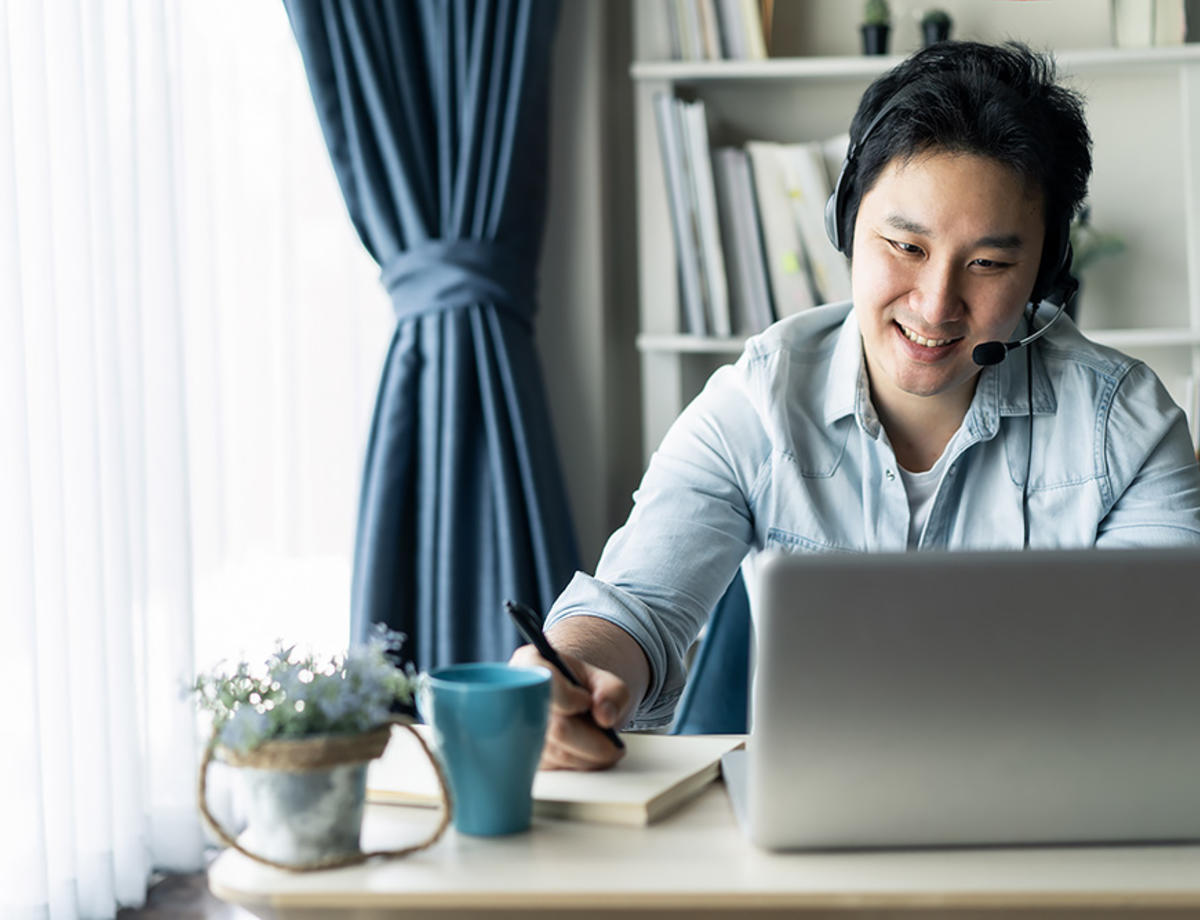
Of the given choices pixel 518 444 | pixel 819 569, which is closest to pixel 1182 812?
pixel 819 569

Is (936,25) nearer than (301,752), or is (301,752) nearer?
(301,752)

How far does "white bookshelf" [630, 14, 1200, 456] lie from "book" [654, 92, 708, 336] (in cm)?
2

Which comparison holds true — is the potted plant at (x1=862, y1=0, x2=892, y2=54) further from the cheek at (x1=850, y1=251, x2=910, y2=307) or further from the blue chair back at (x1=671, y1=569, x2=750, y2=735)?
the blue chair back at (x1=671, y1=569, x2=750, y2=735)

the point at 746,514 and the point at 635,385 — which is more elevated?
the point at 635,385

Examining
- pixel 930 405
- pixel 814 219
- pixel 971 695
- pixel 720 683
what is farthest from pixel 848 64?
pixel 971 695

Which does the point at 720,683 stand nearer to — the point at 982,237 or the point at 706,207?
the point at 982,237

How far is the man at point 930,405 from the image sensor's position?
1334 millimetres

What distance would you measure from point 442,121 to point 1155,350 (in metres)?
1.42

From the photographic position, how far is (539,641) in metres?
0.98

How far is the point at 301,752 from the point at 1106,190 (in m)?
2.22

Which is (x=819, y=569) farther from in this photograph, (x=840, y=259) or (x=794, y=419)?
(x=840, y=259)

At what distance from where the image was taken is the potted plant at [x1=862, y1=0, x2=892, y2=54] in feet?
7.91

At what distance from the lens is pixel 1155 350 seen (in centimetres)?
253

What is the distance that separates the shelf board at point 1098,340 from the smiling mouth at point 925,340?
1.03 m
